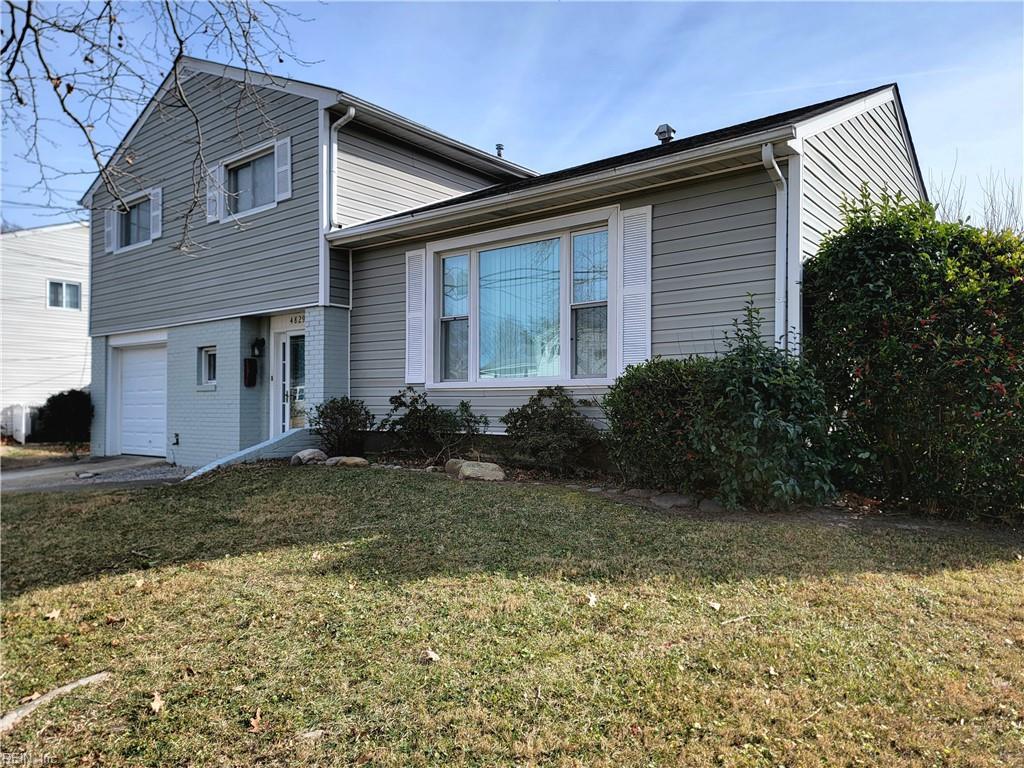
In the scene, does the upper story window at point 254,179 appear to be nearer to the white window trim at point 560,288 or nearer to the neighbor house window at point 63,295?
the white window trim at point 560,288

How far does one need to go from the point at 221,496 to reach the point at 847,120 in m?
8.06

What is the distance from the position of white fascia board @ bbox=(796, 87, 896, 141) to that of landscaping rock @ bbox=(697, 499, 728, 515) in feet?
11.0

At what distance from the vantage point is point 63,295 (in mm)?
20812

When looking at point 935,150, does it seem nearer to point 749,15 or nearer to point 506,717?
point 749,15

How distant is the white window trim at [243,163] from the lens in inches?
417

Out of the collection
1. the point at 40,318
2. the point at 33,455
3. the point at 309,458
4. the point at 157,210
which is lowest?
the point at 33,455

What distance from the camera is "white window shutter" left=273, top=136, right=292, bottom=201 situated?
33.7ft

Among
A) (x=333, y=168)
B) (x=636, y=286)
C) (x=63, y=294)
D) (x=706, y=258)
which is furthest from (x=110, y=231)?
(x=706, y=258)

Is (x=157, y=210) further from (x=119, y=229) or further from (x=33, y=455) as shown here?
(x=33, y=455)

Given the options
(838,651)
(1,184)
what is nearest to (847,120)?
(838,651)

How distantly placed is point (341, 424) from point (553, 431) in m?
3.67

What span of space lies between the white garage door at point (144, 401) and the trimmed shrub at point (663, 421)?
1013cm

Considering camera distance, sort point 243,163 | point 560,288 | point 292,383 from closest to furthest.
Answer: point 560,288
point 292,383
point 243,163

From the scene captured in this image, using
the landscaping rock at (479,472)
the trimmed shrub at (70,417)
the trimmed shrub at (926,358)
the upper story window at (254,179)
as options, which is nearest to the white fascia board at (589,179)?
the trimmed shrub at (926,358)
